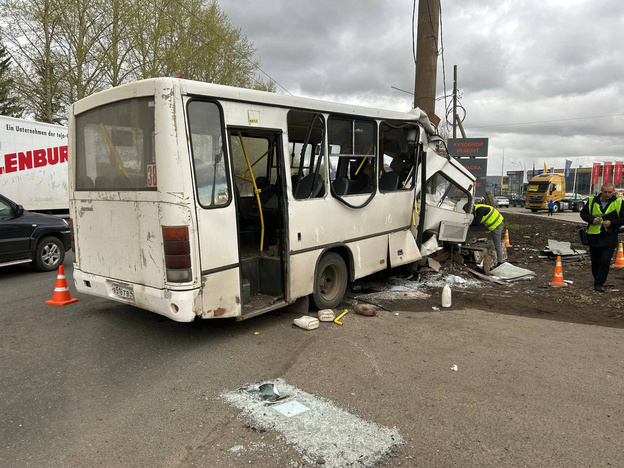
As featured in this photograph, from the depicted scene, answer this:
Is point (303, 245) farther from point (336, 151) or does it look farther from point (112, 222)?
point (112, 222)

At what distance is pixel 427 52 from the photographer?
29.6 ft

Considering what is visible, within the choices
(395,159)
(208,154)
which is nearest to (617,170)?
(395,159)

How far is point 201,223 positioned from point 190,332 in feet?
5.00

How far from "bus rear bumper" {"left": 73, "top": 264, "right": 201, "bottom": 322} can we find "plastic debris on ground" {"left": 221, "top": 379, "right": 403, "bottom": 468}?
3.08 feet

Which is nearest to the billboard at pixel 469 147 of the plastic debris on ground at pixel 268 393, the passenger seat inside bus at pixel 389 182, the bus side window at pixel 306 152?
the passenger seat inside bus at pixel 389 182

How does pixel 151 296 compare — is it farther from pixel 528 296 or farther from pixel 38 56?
pixel 38 56

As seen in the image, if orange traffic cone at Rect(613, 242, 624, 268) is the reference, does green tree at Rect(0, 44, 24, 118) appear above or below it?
above

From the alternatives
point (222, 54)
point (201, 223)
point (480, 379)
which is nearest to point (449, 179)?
point (480, 379)

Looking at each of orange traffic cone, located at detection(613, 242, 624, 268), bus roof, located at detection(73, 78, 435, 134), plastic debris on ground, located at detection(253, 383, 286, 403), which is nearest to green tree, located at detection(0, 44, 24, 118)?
bus roof, located at detection(73, 78, 435, 134)

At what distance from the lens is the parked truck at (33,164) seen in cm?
1207

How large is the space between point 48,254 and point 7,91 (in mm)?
18277

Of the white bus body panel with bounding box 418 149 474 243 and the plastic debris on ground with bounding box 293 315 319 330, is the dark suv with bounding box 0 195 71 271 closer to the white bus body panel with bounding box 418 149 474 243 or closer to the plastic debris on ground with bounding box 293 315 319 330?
the plastic debris on ground with bounding box 293 315 319 330

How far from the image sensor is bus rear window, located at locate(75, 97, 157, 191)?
4125 mm

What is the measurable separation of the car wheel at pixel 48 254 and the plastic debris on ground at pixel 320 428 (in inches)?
259
